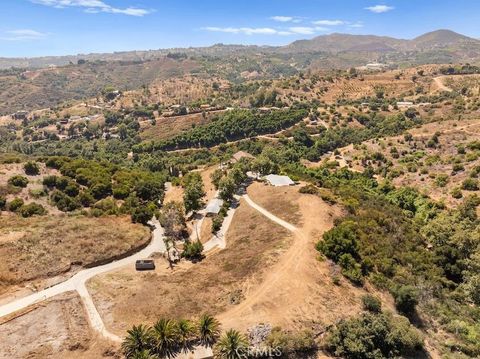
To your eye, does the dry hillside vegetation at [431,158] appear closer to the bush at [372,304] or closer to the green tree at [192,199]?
the bush at [372,304]

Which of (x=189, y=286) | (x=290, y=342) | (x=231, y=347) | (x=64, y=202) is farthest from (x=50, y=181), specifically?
(x=290, y=342)

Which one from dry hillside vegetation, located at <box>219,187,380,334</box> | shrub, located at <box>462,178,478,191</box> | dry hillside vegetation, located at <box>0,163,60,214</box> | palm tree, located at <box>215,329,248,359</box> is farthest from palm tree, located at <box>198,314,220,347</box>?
shrub, located at <box>462,178,478,191</box>

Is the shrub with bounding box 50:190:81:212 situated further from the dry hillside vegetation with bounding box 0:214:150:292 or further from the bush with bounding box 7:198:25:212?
the dry hillside vegetation with bounding box 0:214:150:292

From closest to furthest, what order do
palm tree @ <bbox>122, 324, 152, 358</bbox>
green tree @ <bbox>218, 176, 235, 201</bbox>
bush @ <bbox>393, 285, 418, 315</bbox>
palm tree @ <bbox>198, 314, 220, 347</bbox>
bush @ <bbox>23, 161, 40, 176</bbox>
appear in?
1. palm tree @ <bbox>122, 324, 152, 358</bbox>
2. palm tree @ <bbox>198, 314, 220, 347</bbox>
3. bush @ <bbox>393, 285, 418, 315</bbox>
4. green tree @ <bbox>218, 176, 235, 201</bbox>
5. bush @ <bbox>23, 161, 40, 176</bbox>

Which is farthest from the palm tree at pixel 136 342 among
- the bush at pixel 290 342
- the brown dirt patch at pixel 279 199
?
the brown dirt patch at pixel 279 199

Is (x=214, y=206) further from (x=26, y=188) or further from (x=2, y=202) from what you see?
(x=26, y=188)

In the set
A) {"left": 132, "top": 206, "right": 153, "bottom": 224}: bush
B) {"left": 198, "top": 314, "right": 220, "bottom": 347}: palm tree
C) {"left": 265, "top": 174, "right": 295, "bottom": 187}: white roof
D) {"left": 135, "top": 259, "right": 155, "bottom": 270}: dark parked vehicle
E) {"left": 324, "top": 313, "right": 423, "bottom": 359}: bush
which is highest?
{"left": 198, "top": 314, "right": 220, "bottom": 347}: palm tree

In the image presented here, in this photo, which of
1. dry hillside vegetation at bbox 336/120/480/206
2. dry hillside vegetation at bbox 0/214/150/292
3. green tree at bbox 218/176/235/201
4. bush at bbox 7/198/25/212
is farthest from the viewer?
dry hillside vegetation at bbox 336/120/480/206

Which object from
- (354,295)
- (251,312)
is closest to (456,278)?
(354,295)
